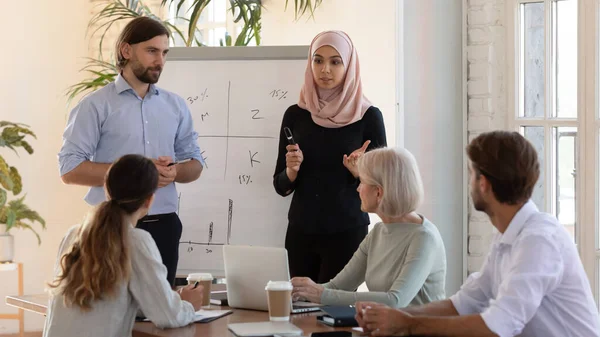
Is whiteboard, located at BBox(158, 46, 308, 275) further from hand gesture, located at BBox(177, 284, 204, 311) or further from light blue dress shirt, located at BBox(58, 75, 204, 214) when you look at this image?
hand gesture, located at BBox(177, 284, 204, 311)

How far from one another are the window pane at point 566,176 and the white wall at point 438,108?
1.45 feet

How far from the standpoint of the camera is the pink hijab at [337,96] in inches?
123

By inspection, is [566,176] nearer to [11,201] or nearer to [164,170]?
[164,170]

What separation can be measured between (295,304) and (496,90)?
1.85 meters

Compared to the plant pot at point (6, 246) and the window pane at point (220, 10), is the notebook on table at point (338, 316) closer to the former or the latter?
the plant pot at point (6, 246)

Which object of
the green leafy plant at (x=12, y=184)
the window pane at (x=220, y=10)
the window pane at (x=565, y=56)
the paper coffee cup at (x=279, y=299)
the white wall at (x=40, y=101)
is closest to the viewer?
the paper coffee cup at (x=279, y=299)

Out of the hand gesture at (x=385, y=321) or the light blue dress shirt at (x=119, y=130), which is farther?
the light blue dress shirt at (x=119, y=130)

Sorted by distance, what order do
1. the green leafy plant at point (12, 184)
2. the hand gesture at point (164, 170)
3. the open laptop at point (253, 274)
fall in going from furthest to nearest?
the green leafy plant at point (12, 184)
the hand gesture at point (164, 170)
the open laptop at point (253, 274)

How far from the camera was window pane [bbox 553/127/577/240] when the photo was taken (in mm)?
3676

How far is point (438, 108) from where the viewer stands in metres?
3.94

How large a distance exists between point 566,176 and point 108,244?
231 centimetres

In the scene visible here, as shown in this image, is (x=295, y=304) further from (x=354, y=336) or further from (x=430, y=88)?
(x=430, y=88)

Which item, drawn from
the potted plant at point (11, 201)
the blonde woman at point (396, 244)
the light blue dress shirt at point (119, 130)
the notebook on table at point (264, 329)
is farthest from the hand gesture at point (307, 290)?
the potted plant at point (11, 201)

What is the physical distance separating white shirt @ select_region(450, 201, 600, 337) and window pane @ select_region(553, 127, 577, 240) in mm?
1833
